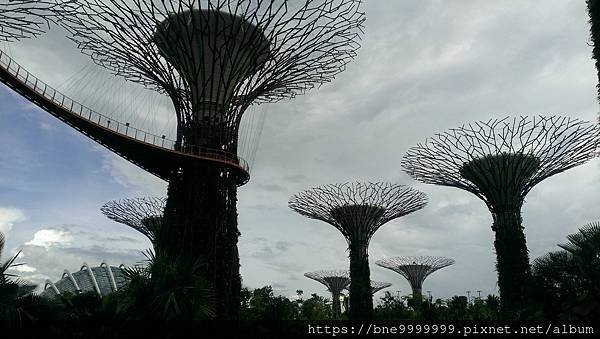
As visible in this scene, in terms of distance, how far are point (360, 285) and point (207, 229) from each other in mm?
16537

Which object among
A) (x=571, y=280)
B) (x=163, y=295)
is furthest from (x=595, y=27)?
(x=163, y=295)

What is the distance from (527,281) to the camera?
23828 mm

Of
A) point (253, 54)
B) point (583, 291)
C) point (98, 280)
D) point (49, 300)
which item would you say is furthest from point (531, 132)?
point (98, 280)

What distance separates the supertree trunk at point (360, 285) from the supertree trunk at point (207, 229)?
14.3m

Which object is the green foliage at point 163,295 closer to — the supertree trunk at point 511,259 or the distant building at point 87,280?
the supertree trunk at point 511,259

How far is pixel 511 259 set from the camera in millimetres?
24656

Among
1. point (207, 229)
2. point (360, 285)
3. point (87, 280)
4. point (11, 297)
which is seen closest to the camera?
point (11, 297)

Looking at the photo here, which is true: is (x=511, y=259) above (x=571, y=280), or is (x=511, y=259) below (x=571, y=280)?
above

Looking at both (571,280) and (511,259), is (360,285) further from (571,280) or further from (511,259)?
(571,280)

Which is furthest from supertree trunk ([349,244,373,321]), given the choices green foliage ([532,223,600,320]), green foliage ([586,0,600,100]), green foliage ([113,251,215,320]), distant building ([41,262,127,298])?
distant building ([41,262,127,298])

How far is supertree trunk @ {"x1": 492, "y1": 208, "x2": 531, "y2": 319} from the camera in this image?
2397 cm

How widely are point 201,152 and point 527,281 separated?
53.4 feet

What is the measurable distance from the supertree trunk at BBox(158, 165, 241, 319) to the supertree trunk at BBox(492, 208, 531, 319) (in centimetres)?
1285

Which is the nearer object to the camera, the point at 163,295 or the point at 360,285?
the point at 163,295
